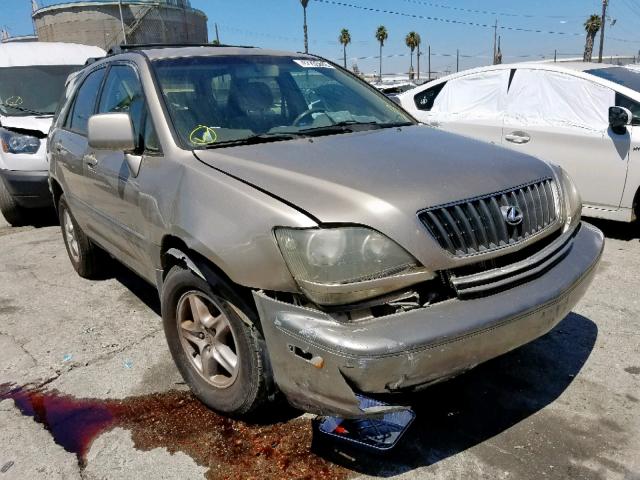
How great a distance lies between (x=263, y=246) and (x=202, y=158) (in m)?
0.76

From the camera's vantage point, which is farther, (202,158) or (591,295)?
(591,295)

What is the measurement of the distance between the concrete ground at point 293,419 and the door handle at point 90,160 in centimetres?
113

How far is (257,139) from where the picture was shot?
2.94 meters

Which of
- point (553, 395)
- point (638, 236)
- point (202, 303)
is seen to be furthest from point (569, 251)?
point (638, 236)

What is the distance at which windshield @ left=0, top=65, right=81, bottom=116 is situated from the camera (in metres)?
7.59

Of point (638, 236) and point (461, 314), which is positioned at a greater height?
point (461, 314)

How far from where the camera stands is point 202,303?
2.71 m

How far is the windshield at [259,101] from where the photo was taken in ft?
9.84

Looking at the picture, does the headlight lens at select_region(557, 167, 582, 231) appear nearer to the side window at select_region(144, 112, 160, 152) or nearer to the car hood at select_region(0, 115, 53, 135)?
the side window at select_region(144, 112, 160, 152)

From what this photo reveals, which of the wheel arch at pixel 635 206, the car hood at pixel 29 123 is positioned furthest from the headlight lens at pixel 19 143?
the wheel arch at pixel 635 206

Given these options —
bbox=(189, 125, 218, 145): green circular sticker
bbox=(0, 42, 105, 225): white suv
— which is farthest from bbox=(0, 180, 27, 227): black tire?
bbox=(189, 125, 218, 145): green circular sticker

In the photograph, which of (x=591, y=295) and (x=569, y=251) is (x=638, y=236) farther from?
(x=569, y=251)

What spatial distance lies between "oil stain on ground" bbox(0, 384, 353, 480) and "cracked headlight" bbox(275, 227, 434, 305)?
0.86m

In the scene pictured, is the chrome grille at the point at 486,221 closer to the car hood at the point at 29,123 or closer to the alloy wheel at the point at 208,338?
the alloy wheel at the point at 208,338
